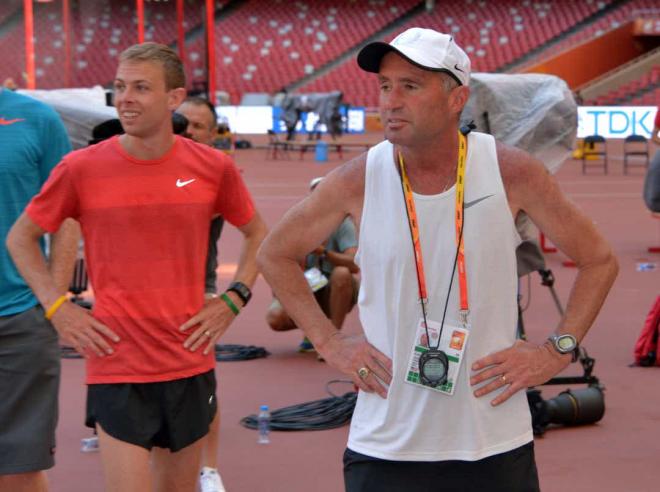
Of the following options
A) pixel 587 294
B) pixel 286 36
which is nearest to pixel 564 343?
pixel 587 294

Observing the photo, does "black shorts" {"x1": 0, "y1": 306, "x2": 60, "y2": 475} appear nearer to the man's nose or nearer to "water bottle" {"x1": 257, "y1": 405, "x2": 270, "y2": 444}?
the man's nose

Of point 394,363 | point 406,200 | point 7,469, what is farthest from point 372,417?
point 7,469

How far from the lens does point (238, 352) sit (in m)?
9.65

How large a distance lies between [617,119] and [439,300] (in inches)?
1509

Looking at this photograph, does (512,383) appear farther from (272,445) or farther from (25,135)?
(272,445)

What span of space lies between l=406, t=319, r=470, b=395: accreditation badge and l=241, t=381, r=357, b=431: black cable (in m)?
4.33

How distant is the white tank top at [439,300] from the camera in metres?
3.18

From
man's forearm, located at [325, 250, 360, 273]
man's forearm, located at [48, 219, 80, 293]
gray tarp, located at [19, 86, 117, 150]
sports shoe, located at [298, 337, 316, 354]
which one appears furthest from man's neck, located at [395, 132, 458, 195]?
gray tarp, located at [19, 86, 117, 150]

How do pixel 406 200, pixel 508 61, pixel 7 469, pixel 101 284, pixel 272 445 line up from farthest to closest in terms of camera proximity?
pixel 508 61 < pixel 272 445 < pixel 7 469 < pixel 101 284 < pixel 406 200

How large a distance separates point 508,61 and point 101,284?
50446mm

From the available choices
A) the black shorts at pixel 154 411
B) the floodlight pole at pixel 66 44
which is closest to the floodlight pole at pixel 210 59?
the floodlight pole at pixel 66 44

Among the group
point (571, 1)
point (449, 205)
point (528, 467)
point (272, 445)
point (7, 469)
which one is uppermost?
point (571, 1)

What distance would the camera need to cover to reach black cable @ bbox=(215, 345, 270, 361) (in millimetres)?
9508

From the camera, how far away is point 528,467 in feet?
10.9
